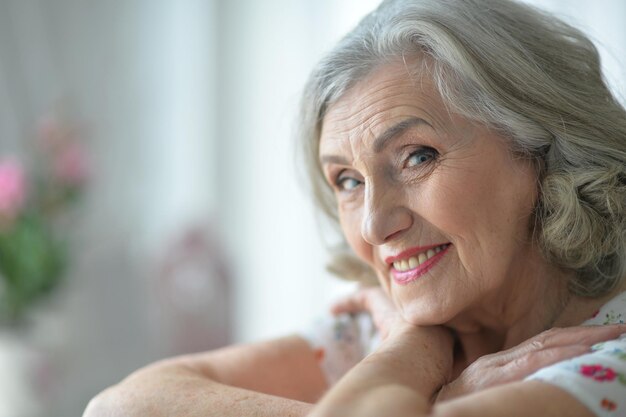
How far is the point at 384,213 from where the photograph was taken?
129 cm

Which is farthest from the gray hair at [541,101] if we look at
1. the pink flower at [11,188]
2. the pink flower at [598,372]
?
the pink flower at [11,188]

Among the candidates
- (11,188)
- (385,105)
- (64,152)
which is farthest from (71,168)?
(385,105)

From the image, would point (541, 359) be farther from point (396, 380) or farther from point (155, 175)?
point (155, 175)

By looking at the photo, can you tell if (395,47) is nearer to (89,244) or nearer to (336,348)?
(336,348)

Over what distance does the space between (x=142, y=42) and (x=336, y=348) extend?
2376 mm

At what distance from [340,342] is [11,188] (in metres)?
1.42

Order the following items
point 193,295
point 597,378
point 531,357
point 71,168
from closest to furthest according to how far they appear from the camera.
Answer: point 597,378 < point 531,357 < point 71,168 < point 193,295

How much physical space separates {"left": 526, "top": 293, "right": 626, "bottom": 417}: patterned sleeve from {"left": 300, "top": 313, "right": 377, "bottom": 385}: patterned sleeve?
0.64 m

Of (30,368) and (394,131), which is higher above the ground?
(394,131)

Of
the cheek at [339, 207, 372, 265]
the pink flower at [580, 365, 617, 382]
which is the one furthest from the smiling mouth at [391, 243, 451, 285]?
the pink flower at [580, 365, 617, 382]

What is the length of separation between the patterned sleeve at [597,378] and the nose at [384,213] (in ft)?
1.17

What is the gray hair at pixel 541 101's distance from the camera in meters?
1.26

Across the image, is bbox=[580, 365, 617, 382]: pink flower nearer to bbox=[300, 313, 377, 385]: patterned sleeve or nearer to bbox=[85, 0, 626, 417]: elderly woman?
bbox=[85, 0, 626, 417]: elderly woman

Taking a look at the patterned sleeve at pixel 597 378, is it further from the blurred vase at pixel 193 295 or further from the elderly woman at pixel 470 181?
the blurred vase at pixel 193 295
